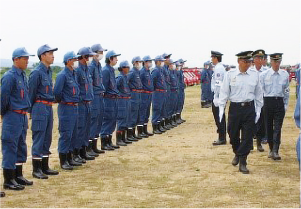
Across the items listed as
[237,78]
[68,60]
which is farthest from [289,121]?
[68,60]

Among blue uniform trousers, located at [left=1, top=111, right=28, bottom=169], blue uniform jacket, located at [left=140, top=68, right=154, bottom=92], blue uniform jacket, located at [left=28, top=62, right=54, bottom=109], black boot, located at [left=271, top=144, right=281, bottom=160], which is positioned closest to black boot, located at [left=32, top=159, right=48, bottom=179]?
blue uniform trousers, located at [left=1, top=111, right=28, bottom=169]

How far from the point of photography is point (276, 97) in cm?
985

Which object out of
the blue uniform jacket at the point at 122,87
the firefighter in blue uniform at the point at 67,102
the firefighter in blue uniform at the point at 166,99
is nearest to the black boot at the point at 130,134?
the blue uniform jacket at the point at 122,87

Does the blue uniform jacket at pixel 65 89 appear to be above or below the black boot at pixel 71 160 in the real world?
above

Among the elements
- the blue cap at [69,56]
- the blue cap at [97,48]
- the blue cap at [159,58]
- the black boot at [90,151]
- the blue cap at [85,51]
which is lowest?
the black boot at [90,151]

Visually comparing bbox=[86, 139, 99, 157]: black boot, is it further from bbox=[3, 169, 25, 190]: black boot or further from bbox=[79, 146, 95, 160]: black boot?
bbox=[3, 169, 25, 190]: black boot

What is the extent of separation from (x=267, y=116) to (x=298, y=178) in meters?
2.05

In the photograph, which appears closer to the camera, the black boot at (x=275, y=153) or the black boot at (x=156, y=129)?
the black boot at (x=275, y=153)

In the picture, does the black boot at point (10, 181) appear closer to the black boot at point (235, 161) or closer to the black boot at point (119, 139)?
the black boot at point (235, 161)

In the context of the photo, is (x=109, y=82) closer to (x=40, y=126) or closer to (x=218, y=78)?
(x=218, y=78)

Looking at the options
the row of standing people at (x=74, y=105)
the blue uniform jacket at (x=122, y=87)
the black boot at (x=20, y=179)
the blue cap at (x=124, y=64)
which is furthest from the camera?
the blue cap at (x=124, y=64)

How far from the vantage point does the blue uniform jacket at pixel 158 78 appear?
46.5ft

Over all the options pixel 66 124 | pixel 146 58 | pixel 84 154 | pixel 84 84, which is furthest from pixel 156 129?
pixel 66 124

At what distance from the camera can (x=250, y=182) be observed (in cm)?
787
